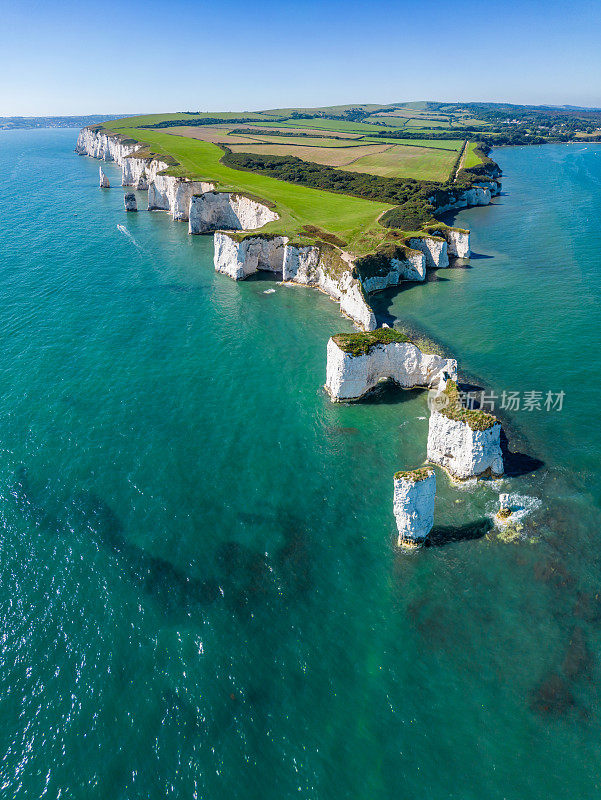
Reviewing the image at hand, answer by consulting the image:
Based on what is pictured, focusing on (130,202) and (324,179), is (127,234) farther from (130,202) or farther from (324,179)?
(324,179)

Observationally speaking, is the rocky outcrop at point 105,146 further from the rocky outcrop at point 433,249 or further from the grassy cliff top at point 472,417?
the grassy cliff top at point 472,417

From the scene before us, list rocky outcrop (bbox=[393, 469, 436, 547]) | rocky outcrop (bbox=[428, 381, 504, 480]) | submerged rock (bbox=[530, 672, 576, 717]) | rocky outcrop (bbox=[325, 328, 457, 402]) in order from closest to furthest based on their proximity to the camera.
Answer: submerged rock (bbox=[530, 672, 576, 717]) → rocky outcrop (bbox=[393, 469, 436, 547]) → rocky outcrop (bbox=[428, 381, 504, 480]) → rocky outcrop (bbox=[325, 328, 457, 402])

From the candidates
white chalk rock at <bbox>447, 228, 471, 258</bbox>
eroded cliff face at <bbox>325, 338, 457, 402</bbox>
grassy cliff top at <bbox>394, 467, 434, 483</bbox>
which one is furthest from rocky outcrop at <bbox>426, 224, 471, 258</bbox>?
grassy cliff top at <bbox>394, 467, 434, 483</bbox>

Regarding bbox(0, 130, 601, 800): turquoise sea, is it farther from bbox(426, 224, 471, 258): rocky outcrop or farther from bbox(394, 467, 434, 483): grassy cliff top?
bbox(426, 224, 471, 258): rocky outcrop

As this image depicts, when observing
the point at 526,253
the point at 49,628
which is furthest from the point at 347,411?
the point at 526,253

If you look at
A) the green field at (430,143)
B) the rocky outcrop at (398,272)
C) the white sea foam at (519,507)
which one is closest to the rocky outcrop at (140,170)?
the rocky outcrop at (398,272)

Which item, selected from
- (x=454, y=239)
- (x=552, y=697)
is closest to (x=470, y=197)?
(x=454, y=239)
